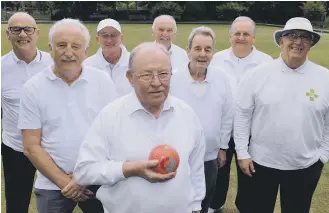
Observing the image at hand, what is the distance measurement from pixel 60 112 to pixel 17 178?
1.48 m

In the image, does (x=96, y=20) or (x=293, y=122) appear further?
(x=96, y=20)

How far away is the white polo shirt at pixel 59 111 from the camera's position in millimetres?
2889

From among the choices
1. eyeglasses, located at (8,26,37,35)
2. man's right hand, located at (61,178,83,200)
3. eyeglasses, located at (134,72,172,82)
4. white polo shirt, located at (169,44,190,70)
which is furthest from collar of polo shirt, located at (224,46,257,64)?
man's right hand, located at (61,178,83,200)

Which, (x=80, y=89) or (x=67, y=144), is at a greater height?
(x=80, y=89)

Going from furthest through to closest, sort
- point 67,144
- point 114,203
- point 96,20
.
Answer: point 96,20 < point 67,144 < point 114,203

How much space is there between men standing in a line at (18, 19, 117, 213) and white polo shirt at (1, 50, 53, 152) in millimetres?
967

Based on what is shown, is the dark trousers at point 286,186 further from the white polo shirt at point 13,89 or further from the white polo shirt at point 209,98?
the white polo shirt at point 13,89

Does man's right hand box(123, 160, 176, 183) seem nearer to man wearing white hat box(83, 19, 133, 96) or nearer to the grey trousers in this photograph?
the grey trousers

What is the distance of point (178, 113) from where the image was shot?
2629 millimetres

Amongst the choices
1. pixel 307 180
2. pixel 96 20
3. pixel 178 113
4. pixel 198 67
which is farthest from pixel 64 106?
pixel 96 20

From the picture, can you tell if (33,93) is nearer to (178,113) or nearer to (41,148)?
(41,148)

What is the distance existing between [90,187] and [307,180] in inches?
78.5

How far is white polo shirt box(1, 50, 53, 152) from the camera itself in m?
3.84

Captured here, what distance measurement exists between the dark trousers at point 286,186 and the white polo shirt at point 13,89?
7.73 ft
